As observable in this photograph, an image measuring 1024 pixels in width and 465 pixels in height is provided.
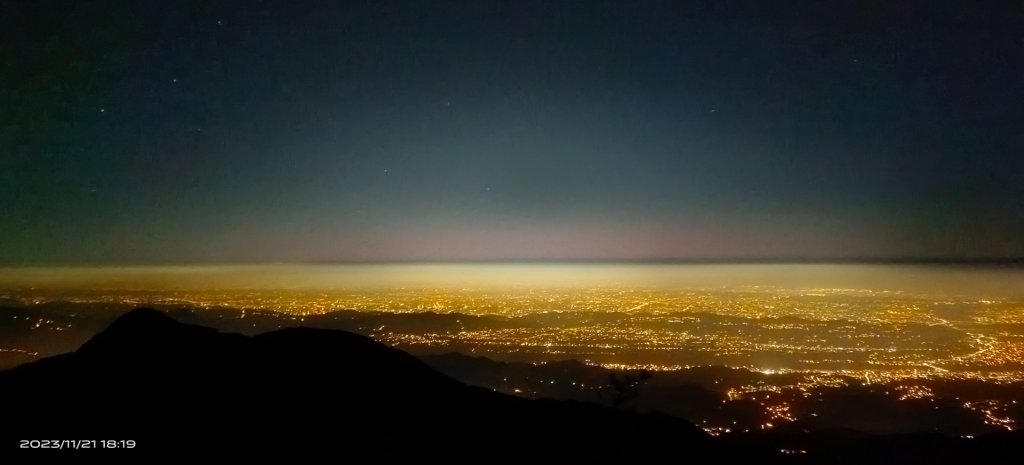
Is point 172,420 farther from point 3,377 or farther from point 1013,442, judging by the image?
point 1013,442

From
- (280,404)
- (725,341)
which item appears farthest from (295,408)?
(725,341)

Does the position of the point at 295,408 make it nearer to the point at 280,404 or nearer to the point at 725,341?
the point at 280,404

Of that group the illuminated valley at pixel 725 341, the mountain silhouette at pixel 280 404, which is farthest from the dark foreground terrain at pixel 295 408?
the illuminated valley at pixel 725 341

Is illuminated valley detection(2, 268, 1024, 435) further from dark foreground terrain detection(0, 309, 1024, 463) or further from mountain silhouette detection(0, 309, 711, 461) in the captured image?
mountain silhouette detection(0, 309, 711, 461)

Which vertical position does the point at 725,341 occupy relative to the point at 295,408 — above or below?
below

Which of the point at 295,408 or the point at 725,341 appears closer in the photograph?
the point at 295,408
